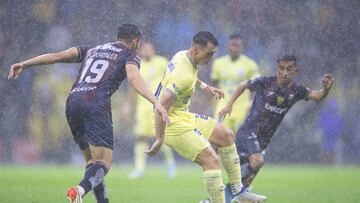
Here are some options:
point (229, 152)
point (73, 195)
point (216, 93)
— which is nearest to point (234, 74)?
point (216, 93)

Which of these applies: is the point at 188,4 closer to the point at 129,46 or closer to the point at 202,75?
the point at 202,75

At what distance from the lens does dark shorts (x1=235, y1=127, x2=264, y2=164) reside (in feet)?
33.2

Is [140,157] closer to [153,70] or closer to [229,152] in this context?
[153,70]

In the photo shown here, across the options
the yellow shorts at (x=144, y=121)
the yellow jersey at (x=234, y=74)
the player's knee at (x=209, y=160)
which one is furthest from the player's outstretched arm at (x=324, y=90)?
the yellow shorts at (x=144, y=121)

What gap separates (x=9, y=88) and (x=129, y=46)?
41.6 ft

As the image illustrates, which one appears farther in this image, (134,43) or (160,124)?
(134,43)

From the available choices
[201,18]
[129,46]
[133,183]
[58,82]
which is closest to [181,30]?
[201,18]

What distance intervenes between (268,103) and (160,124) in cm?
263

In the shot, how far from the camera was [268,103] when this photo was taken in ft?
33.4

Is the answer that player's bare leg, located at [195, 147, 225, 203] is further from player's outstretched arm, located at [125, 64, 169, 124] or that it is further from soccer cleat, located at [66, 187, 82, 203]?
soccer cleat, located at [66, 187, 82, 203]

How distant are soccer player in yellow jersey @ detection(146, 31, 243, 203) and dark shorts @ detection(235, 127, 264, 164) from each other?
3.93 feet

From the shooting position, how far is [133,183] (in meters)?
13.7

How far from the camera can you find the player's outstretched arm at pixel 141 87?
7.49 metres

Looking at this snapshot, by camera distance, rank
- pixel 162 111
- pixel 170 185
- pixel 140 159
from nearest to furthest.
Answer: pixel 162 111 → pixel 170 185 → pixel 140 159
